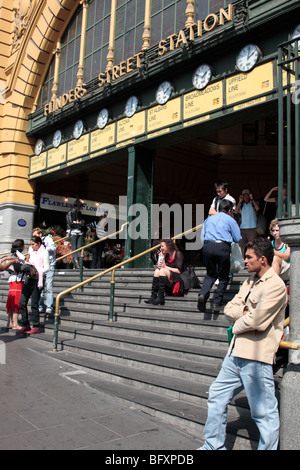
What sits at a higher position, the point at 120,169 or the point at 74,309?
the point at 120,169

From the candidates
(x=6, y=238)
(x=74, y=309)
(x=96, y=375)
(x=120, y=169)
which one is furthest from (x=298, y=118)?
(x=120, y=169)

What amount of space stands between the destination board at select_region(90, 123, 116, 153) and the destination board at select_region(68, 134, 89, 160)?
0.38m

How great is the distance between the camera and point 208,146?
59.7ft

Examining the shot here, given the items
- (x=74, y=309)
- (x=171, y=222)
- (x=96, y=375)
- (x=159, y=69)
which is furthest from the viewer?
(x=171, y=222)

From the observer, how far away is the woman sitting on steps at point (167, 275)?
7484 millimetres

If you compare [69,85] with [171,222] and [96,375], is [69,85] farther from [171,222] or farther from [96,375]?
[96,375]

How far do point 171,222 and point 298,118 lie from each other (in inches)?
610

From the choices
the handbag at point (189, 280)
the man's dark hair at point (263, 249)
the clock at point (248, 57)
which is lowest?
the handbag at point (189, 280)

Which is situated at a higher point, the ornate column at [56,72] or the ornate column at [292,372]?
the ornate column at [56,72]

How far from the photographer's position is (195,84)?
1052cm

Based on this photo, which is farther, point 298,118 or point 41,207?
point 41,207

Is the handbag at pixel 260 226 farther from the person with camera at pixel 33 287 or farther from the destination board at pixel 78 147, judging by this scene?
the destination board at pixel 78 147

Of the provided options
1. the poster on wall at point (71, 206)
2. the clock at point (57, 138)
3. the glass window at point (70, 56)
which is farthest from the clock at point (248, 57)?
the poster on wall at point (71, 206)

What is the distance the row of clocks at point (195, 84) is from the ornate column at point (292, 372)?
5939 millimetres
